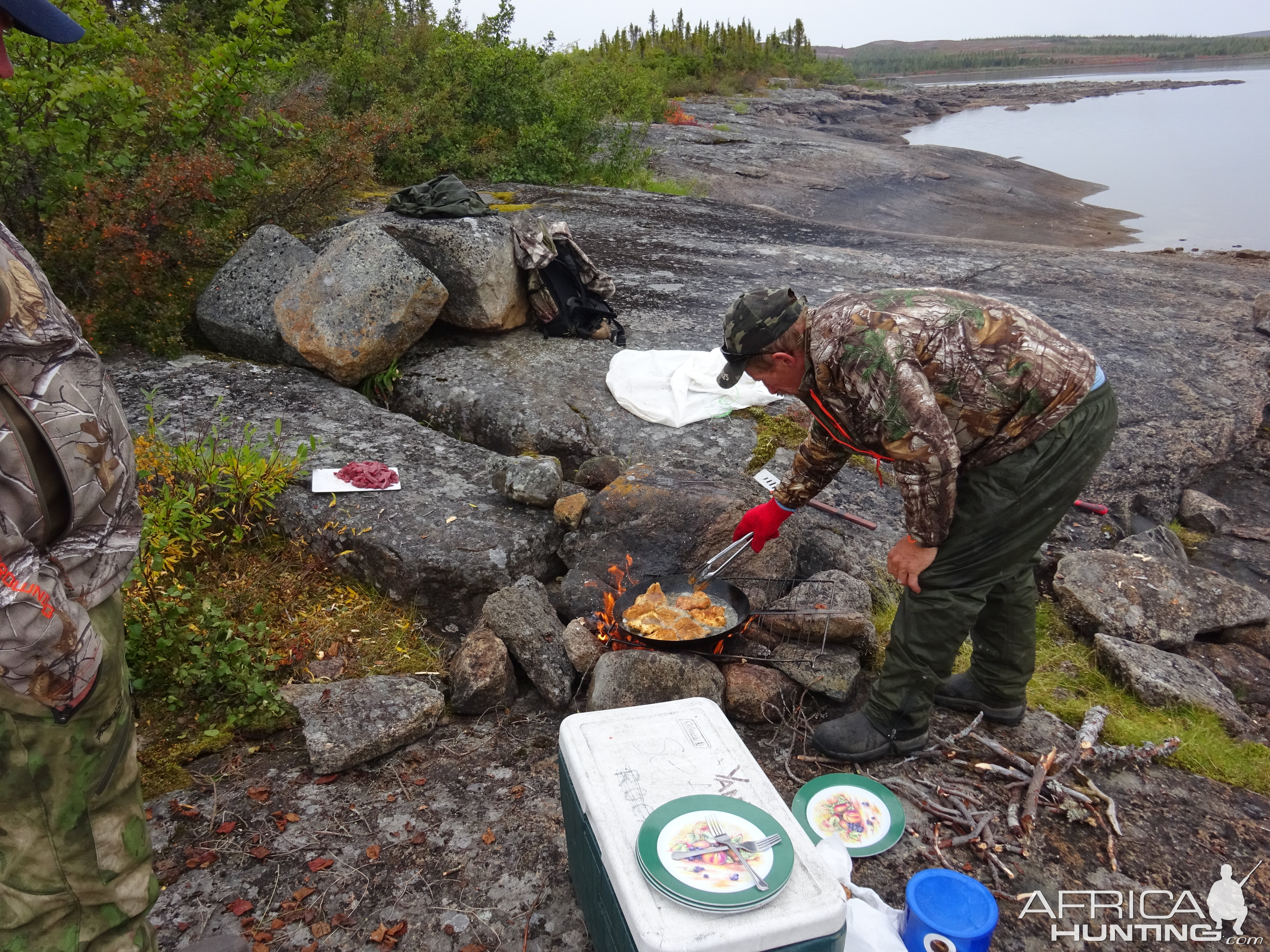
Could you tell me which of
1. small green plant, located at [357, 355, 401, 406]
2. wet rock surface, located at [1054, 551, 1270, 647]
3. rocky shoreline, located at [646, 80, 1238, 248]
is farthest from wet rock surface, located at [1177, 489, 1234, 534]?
rocky shoreline, located at [646, 80, 1238, 248]

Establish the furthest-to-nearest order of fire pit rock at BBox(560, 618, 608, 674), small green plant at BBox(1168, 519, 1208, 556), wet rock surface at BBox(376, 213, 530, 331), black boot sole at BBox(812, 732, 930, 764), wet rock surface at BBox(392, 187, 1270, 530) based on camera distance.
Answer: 1. wet rock surface at BBox(376, 213, 530, 331)
2. small green plant at BBox(1168, 519, 1208, 556)
3. wet rock surface at BBox(392, 187, 1270, 530)
4. fire pit rock at BBox(560, 618, 608, 674)
5. black boot sole at BBox(812, 732, 930, 764)

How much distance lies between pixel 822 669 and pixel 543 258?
3932 millimetres

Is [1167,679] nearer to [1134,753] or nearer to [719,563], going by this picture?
[1134,753]

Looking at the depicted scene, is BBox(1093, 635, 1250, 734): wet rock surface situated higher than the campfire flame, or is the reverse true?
the campfire flame

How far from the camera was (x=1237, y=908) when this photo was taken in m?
2.49

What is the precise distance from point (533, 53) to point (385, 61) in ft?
7.35

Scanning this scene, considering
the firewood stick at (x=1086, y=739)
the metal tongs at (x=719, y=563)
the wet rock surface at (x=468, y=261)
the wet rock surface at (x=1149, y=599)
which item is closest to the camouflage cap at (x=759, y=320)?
the metal tongs at (x=719, y=563)

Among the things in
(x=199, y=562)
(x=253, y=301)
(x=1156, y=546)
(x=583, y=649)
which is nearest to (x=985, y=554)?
(x=583, y=649)

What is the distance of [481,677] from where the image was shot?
3.28 meters

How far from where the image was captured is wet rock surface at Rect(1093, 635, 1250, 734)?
11.6 ft

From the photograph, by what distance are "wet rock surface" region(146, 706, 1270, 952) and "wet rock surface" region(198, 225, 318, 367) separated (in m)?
3.15

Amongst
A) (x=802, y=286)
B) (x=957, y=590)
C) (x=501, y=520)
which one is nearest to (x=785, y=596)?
(x=957, y=590)

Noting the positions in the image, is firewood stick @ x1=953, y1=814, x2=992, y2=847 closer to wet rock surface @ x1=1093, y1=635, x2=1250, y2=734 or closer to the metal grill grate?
the metal grill grate

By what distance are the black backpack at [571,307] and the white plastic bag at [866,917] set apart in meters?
4.48
